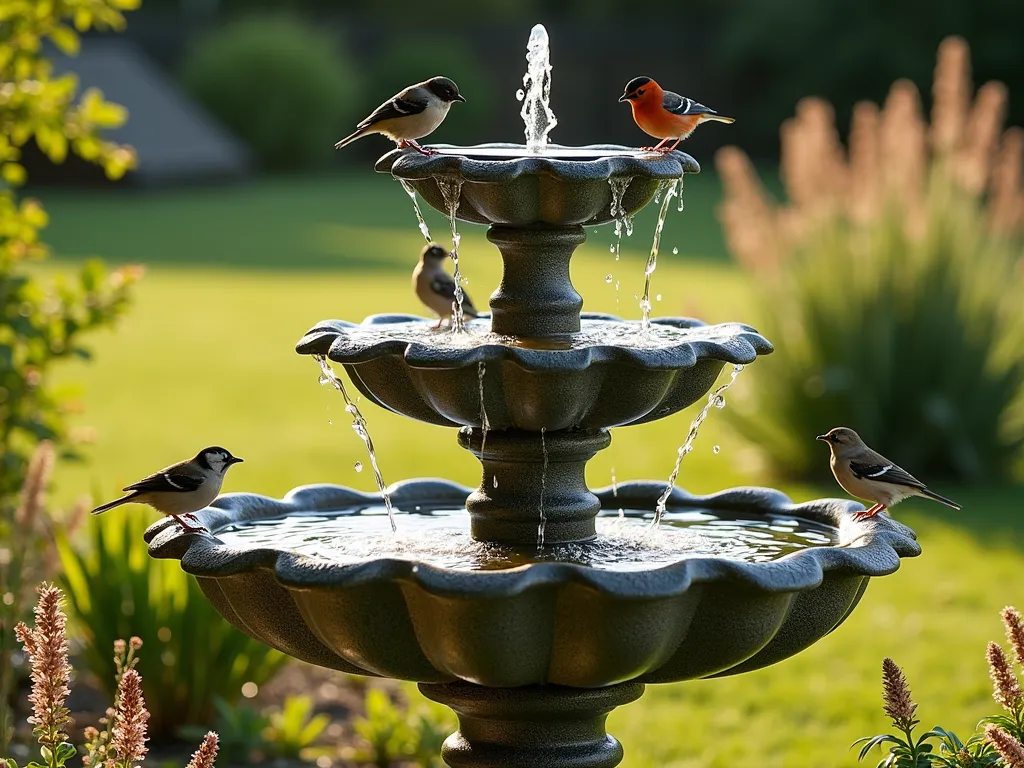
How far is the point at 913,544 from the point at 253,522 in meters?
Answer: 1.72

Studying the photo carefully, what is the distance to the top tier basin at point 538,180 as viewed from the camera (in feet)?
10.6

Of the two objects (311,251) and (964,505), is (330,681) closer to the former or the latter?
(964,505)

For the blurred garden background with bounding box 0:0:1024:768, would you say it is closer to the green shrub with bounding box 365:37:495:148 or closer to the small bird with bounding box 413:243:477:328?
the small bird with bounding box 413:243:477:328

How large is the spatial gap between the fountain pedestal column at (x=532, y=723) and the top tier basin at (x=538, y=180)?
3.53ft

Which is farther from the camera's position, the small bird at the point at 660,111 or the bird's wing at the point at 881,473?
the small bird at the point at 660,111

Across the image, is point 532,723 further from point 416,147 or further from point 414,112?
point 414,112

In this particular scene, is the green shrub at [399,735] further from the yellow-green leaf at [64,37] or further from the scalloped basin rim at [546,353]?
the yellow-green leaf at [64,37]

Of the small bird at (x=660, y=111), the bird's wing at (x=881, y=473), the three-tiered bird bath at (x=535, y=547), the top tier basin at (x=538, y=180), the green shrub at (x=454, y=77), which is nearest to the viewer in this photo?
the three-tiered bird bath at (x=535, y=547)

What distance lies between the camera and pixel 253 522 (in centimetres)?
398

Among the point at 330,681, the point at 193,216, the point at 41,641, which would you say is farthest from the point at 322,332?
the point at 193,216

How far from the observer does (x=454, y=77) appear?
35.0 m

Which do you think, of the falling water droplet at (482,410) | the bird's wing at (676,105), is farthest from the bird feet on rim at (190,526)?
the bird's wing at (676,105)

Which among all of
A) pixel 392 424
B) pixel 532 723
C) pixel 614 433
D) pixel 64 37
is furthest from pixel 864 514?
pixel 392 424

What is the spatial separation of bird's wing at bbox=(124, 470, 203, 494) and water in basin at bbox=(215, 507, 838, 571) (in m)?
0.15
